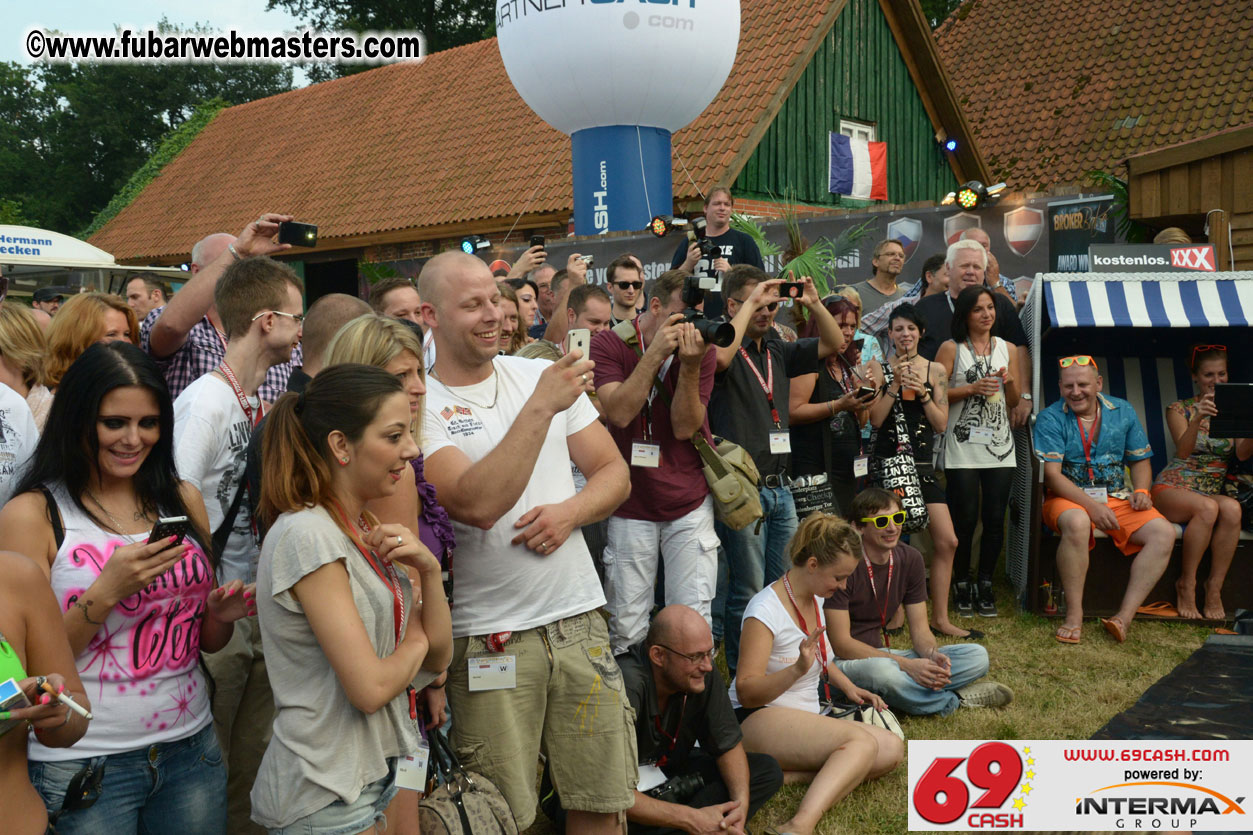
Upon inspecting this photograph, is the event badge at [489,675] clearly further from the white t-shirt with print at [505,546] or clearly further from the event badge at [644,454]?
the event badge at [644,454]

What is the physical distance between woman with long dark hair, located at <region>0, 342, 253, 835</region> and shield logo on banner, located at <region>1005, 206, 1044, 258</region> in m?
7.09

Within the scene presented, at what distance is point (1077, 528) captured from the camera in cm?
570

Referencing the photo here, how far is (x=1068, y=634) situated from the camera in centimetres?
550

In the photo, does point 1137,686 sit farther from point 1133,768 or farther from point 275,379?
point 275,379

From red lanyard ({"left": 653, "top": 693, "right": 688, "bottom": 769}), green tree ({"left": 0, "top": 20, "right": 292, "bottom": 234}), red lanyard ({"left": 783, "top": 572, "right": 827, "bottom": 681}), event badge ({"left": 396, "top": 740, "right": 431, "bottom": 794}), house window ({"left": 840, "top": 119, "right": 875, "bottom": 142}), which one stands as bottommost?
red lanyard ({"left": 653, "top": 693, "right": 688, "bottom": 769})

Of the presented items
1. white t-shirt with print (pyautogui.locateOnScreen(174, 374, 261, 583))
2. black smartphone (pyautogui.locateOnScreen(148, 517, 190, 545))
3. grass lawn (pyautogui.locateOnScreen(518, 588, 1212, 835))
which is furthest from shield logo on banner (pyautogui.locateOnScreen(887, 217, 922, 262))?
black smartphone (pyautogui.locateOnScreen(148, 517, 190, 545))

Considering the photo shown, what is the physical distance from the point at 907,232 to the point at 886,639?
4469 mm

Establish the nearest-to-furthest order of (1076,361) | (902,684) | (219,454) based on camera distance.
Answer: (219,454) → (902,684) → (1076,361)

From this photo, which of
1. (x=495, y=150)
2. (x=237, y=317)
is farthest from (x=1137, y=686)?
(x=495, y=150)

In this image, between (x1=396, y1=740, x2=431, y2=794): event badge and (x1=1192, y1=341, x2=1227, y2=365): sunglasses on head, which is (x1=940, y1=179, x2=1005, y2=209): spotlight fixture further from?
(x1=396, y1=740, x2=431, y2=794): event badge

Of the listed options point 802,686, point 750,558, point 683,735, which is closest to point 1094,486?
point 750,558

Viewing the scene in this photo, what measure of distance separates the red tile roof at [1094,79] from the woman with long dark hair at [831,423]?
1181 cm

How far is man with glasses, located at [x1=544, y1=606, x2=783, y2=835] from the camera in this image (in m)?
3.30

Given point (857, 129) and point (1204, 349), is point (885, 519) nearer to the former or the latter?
point (1204, 349)
